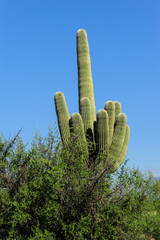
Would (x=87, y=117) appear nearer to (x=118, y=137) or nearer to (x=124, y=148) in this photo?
(x=118, y=137)

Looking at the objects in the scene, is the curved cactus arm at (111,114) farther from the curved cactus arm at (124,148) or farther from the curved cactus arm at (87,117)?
the curved cactus arm at (124,148)

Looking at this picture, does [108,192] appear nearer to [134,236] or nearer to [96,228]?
[96,228]

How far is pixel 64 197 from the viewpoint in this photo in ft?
36.7

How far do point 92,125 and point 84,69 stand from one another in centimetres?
383

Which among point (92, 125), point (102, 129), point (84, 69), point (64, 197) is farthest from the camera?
point (84, 69)

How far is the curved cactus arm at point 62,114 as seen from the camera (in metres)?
17.1

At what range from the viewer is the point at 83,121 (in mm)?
16844

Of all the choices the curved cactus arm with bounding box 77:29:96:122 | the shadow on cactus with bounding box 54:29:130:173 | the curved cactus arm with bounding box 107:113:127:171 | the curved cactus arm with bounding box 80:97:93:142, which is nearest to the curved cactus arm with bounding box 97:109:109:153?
the shadow on cactus with bounding box 54:29:130:173

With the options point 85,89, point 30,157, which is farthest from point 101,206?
point 85,89

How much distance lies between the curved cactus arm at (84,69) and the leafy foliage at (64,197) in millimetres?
5813

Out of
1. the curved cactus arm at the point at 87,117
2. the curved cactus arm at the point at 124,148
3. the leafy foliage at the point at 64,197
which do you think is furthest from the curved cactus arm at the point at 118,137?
the leafy foliage at the point at 64,197

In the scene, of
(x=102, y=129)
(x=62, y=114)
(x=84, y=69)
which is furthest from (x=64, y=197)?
(x=84, y=69)

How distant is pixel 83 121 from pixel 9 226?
6.70m

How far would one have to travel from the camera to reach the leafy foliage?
1105cm
